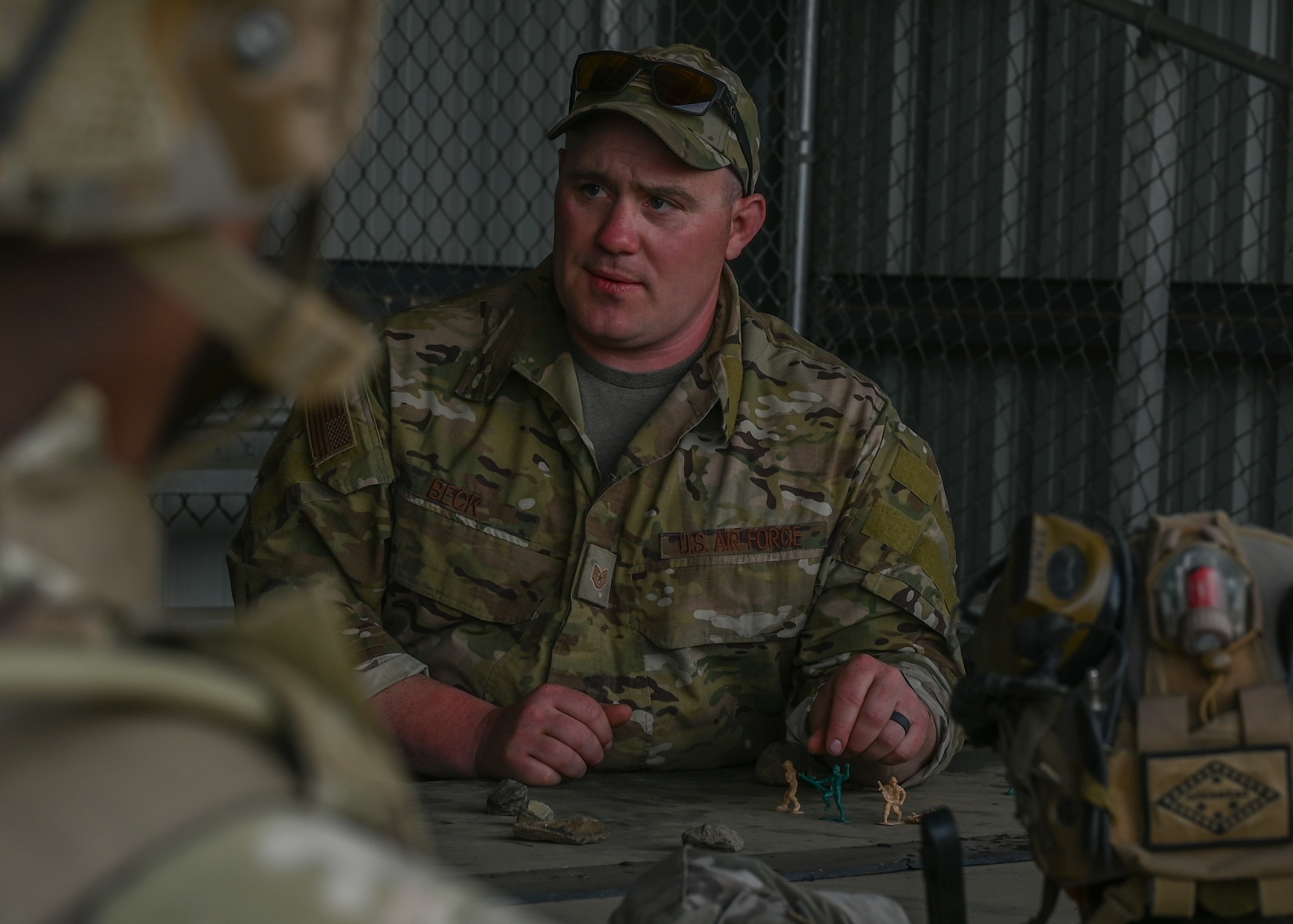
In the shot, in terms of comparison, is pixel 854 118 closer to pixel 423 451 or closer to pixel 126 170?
pixel 423 451

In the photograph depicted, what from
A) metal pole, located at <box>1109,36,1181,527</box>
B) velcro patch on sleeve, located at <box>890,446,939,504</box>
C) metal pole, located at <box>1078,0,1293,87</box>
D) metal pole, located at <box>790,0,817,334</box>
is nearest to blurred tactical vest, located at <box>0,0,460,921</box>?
velcro patch on sleeve, located at <box>890,446,939,504</box>

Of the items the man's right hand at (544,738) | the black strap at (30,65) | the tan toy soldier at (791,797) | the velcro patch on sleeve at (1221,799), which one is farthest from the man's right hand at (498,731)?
the black strap at (30,65)

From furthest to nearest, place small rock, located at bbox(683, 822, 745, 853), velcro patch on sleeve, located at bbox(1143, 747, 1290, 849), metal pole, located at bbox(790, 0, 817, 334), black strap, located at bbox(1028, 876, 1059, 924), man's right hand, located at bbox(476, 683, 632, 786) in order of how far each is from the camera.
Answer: metal pole, located at bbox(790, 0, 817, 334)
man's right hand, located at bbox(476, 683, 632, 786)
small rock, located at bbox(683, 822, 745, 853)
black strap, located at bbox(1028, 876, 1059, 924)
velcro patch on sleeve, located at bbox(1143, 747, 1290, 849)

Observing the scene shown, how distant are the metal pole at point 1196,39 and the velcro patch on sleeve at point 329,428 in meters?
2.12

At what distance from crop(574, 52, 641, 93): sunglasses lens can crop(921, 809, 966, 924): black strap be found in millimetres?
1332

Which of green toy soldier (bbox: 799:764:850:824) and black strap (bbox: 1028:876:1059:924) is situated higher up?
black strap (bbox: 1028:876:1059:924)

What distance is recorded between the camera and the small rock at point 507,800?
69.3 inches

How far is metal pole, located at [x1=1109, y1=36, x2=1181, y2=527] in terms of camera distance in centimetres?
367

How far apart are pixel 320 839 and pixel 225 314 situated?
0.16 metres

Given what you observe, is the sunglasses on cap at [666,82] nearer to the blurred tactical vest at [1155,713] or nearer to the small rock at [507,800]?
the small rock at [507,800]

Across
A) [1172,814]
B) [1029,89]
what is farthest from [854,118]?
[1172,814]

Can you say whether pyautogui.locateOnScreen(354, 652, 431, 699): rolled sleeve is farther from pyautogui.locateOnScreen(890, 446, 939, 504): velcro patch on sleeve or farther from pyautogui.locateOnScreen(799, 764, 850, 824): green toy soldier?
pyautogui.locateOnScreen(890, 446, 939, 504): velcro patch on sleeve

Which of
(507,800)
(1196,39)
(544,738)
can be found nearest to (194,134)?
(507,800)

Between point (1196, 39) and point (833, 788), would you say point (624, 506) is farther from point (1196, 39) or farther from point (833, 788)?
point (1196, 39)
